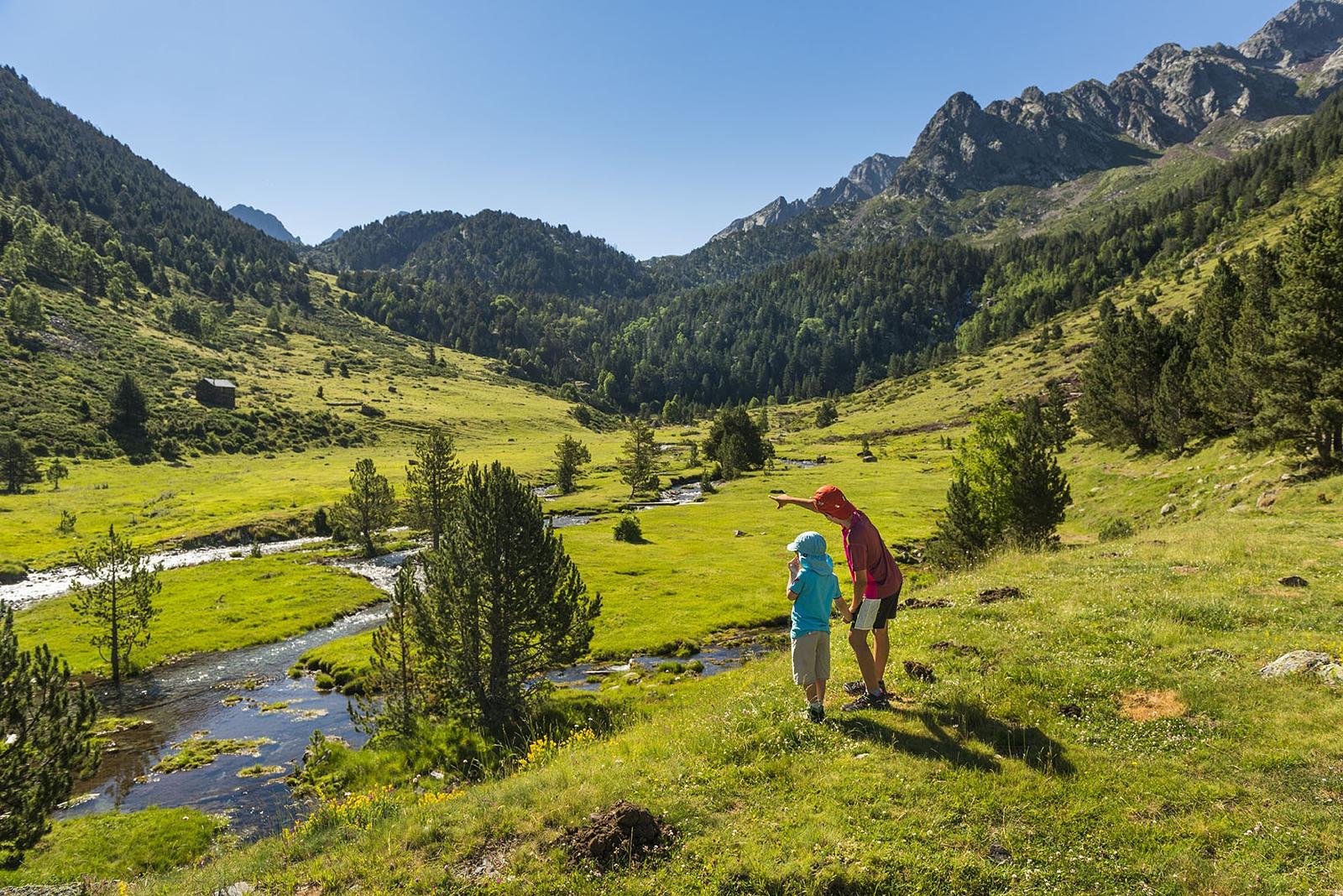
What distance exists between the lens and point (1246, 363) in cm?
4206

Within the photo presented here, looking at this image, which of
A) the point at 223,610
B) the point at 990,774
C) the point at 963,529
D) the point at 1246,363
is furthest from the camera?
the point at 223,610

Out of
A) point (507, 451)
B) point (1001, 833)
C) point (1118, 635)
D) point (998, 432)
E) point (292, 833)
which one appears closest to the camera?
point (1001, 833)

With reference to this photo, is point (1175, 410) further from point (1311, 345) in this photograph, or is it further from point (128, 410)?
point (128, 410)

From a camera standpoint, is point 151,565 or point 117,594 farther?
point 151,565

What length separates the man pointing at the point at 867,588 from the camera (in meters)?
12.4

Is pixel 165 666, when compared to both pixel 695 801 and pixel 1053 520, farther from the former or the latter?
pixel 1053 520

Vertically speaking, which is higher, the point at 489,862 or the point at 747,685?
the point at 489,862

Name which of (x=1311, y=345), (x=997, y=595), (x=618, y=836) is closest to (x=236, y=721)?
(x=618, y=836)

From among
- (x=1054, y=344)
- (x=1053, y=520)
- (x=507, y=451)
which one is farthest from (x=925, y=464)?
(x=1054, y=344)

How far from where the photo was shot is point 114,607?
38.8m

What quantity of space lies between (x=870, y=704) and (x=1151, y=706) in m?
5.25

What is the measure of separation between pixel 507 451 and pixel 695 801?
154 metres

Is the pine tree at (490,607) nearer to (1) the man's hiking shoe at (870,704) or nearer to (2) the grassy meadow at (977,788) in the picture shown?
(2) the grassy meadow at (977,788)

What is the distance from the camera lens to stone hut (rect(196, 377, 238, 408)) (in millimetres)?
155500
